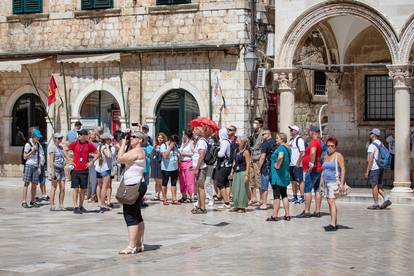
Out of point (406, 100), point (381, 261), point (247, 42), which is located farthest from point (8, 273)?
point (247, 42)

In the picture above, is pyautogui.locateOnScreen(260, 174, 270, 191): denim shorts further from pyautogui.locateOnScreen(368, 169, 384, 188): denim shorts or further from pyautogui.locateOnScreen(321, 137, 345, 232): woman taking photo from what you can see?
pyautogui.locateOnScreen(321, 137, 345, 232): woman taking photo

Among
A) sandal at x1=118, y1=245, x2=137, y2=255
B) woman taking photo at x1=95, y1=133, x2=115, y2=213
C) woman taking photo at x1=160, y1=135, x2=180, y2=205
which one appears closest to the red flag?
woman taking photo at x1=160, y1=135, x2=180, y2=205

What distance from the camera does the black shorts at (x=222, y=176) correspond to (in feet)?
61.8

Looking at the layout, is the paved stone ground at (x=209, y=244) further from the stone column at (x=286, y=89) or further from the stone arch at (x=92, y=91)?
the stone arch at (x=92, y=91)

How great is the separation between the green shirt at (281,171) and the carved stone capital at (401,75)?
5.67 meters

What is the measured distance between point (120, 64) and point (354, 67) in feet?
23.4

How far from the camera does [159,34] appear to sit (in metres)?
26.7

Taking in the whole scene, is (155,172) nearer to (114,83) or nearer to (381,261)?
(114,83)

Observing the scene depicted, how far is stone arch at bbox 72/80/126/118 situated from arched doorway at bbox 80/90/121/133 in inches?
7.1

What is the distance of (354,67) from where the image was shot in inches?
992

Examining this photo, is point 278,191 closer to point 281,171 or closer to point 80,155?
point 281,171

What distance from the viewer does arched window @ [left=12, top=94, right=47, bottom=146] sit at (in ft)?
95.1

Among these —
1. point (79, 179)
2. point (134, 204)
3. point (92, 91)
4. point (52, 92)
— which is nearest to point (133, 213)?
point (134, 204)

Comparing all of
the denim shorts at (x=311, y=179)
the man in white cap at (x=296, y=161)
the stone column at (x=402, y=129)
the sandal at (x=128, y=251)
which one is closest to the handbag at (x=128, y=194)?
the sandal at (x=128, y=251)
